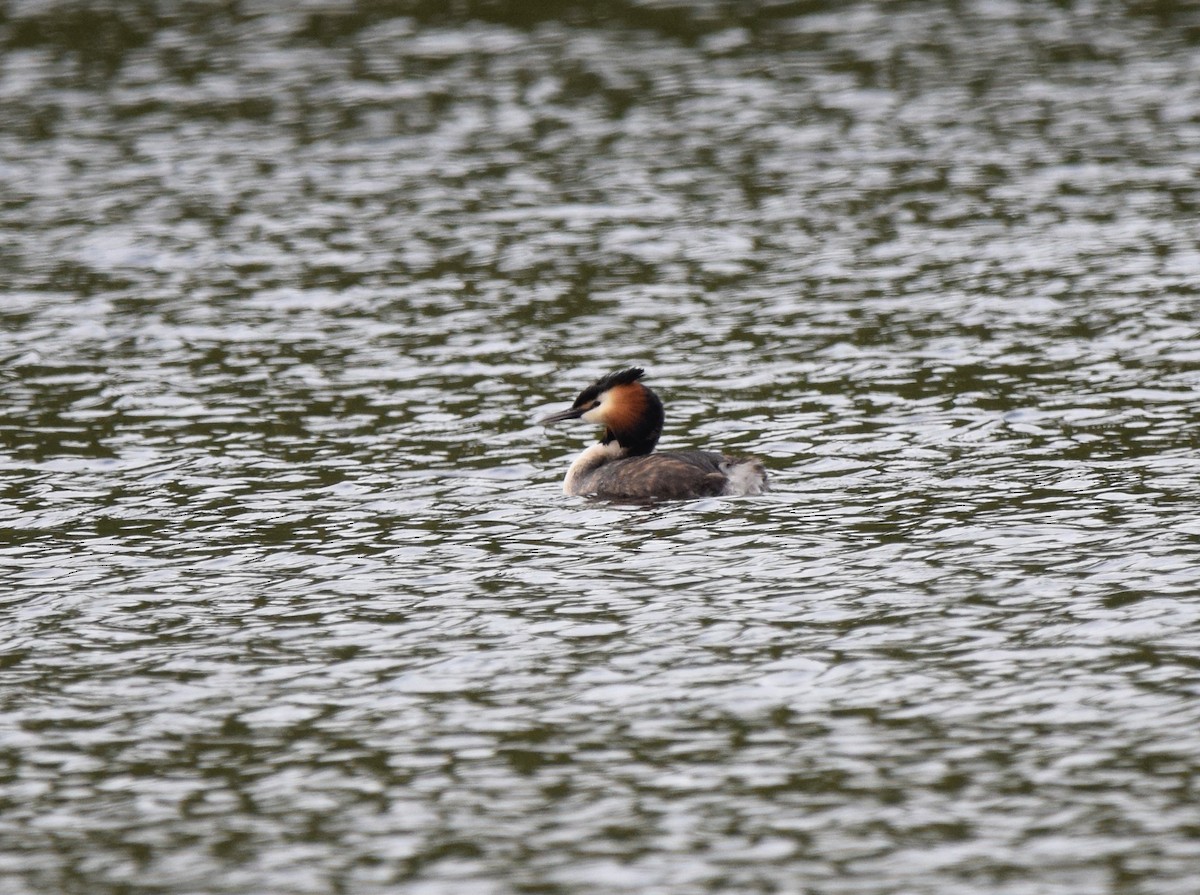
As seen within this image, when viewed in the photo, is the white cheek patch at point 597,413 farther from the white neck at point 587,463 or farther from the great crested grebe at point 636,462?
the white neck at point 587,463

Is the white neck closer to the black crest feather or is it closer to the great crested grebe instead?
the great crested grebe

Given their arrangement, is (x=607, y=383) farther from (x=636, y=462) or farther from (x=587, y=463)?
(x=636, y=462)

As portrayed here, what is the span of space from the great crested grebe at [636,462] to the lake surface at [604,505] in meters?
0.34

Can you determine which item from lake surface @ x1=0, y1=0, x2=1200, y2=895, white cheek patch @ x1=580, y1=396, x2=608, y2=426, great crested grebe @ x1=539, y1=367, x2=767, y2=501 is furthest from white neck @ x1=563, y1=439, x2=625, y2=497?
lake surface @ x1=0, y1=0, x2=1200, y2=895

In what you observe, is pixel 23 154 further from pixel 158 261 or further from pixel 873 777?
pixel 873 777

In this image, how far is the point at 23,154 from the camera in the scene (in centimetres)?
3628

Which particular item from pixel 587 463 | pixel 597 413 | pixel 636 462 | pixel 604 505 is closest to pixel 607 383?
pixel 597 413

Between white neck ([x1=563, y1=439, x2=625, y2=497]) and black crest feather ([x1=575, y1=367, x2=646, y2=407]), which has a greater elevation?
black crest feather ([x1=575, y1=367, x2=646, y2=407])

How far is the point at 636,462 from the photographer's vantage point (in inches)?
734

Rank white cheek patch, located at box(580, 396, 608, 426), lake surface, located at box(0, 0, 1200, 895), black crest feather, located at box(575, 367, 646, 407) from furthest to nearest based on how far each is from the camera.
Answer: white cheek patch, located at box(580, 396, 608, 426) → black crest feather, located at box(575, 367, 646, 407) → lake surface, located at box(0, 0, 1200, 895)

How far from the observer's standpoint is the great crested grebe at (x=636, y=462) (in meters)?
18.2

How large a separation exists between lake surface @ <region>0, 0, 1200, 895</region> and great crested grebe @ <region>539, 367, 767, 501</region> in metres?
0.34

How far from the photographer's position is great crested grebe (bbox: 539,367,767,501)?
59.6 ft

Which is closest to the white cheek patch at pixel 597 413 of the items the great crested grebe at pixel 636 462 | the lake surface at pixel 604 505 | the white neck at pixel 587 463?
the great crested grebe at pixel 636 462
